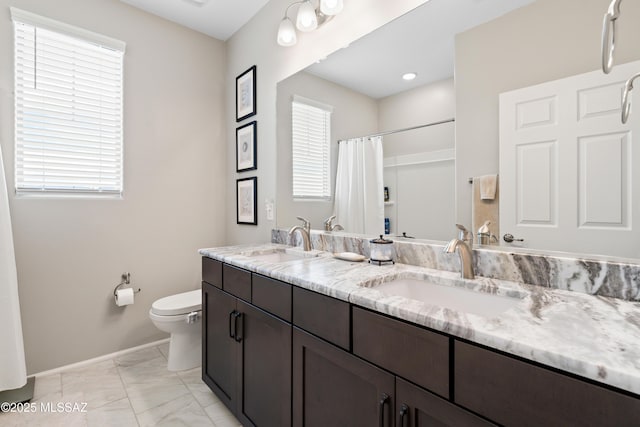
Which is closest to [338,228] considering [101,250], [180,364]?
[180,364]

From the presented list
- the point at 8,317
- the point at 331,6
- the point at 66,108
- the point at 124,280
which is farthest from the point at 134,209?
the point at 331,6

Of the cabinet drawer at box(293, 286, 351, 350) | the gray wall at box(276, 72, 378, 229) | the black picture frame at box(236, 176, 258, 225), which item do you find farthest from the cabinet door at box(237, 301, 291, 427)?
the black picture frame at box(236, 176, 258, 225)

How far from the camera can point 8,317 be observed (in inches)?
67.6

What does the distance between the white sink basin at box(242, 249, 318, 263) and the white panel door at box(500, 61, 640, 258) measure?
107 centimetres

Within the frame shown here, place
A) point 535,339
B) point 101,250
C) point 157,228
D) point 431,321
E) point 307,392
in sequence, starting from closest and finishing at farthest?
point 535,339, point 431,321, point 307,392, point 101,250, point 157,228

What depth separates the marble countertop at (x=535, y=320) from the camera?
56 cm

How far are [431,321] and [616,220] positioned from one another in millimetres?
673

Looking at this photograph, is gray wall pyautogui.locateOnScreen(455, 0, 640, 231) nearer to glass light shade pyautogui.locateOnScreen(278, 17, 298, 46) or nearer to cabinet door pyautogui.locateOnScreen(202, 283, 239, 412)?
glass light shade pyautogui.locateOnScreen(278, 17, 298, 46)

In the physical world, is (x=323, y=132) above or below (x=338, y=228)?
above

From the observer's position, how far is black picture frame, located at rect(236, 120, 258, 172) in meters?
2.45

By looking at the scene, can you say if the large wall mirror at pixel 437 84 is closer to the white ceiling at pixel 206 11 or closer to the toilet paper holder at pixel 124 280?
the white ceiling at pixel 206 11

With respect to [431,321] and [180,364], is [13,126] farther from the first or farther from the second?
[431,321]

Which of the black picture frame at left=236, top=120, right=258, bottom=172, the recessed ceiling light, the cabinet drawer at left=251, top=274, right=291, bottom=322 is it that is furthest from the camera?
the black picture frame at left=236, top=120, right=258, bottom=172

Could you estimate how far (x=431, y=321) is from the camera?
76 cm
